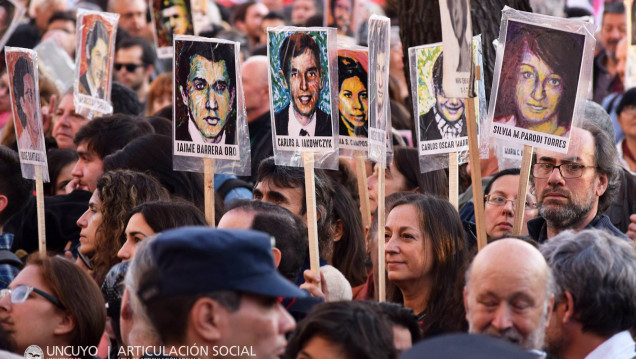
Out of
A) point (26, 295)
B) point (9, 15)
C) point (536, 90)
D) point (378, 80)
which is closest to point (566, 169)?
point (536, 90)

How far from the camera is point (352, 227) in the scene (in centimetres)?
563

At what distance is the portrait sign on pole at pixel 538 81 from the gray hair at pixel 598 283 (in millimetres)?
1062

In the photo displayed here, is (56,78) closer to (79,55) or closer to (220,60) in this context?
(79,55)

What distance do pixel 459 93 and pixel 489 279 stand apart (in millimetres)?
1265

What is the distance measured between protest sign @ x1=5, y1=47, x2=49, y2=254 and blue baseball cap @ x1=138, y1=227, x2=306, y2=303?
→ 3184 mm

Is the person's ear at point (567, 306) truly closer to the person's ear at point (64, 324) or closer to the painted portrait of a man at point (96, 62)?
the person's ear at point (64, 324)

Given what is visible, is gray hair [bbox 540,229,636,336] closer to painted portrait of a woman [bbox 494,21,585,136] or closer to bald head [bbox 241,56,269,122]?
painted portrait of a woman [bbox 494,21,585,136]

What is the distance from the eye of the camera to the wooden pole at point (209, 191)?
516cm

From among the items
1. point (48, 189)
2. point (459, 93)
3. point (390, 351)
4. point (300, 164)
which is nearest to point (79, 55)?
point (48, 189)

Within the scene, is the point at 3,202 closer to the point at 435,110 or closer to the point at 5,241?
the point at 5,241

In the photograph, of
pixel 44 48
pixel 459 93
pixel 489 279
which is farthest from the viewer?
pixel 44 48

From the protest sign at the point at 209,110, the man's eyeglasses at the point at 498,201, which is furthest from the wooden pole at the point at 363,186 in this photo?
the man's eyeglasses at the point at 498,201

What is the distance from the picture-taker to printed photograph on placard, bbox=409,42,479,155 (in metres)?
5.35

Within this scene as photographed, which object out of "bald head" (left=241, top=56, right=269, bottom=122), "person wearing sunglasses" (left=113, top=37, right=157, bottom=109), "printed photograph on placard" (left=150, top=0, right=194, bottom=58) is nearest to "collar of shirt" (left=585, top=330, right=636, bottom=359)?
"bald head" (left=241, top=56, right=269, bottom=122)
